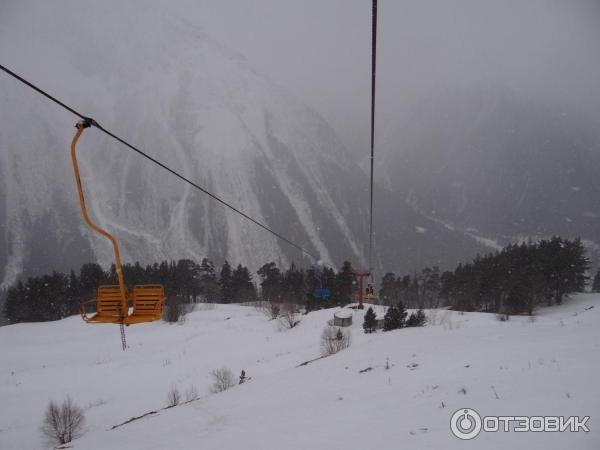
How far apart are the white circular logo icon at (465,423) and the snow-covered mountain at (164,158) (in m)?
86.6

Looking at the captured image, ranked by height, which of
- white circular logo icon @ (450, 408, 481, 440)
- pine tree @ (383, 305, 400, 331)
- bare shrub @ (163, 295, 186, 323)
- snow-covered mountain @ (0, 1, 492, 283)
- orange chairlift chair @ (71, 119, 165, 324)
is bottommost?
bare shrub @ (163, 295, 186, 323)

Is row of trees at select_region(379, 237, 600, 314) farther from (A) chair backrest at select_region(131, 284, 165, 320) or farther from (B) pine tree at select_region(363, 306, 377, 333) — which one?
(A) chair backrest at select_region(131, 284, 165, 320)

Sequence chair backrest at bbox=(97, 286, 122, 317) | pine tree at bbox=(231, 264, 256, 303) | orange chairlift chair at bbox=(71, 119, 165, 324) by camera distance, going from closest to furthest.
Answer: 1. orange chairlift chair at bbox=(71, 119, 165, 324)
2. chair backrest at bbox=(97, 286, 122, 317)
3. pine tree at bbox=(231, 264, 256, 303)

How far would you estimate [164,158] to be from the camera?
113812mm

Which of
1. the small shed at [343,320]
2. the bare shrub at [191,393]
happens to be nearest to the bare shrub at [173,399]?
the bare shrub at [191,393]

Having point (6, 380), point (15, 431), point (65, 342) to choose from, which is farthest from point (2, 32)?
point (15, 431)

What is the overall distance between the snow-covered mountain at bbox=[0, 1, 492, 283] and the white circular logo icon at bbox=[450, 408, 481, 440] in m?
86.6

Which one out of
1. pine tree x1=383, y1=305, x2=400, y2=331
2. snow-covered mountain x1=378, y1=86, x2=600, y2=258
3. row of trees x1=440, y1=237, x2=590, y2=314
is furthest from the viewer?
snow-covered mountain x1=378, y1=86, x2=600, y2=258

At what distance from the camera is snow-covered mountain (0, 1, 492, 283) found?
3684 inches

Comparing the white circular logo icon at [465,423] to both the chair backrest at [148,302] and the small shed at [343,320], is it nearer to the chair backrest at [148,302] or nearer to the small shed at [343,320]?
the chair backrest at [148,302]

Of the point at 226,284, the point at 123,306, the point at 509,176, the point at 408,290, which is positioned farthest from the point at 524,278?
the point at 509,176

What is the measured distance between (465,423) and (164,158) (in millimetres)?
123284

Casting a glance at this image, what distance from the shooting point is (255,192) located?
11338cm

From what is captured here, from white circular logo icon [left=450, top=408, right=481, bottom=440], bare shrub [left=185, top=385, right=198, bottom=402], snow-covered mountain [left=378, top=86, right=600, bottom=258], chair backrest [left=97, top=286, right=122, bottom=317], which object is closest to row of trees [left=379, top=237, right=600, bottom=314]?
bare shrub [left=185, top=385, right=198, bottom=402]
